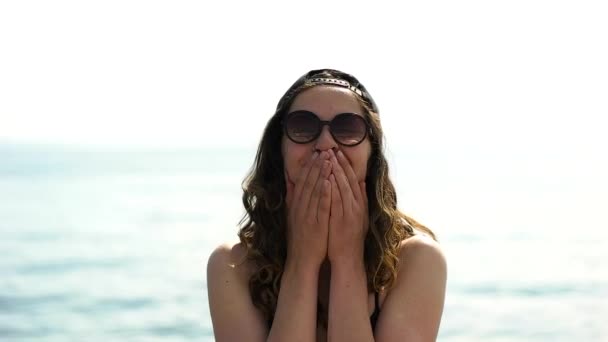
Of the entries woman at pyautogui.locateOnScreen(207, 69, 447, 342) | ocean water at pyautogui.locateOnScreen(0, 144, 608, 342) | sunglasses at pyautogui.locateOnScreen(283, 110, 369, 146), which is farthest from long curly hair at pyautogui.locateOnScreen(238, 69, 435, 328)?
ocean water at pyautogui.locateOnScreen(0, 144, 608, 342)

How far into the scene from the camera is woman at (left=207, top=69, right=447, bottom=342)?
153 inches

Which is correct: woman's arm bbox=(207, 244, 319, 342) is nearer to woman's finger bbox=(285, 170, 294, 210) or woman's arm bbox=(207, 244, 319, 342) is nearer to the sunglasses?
woman's finger bbox=(285, 170, 294, 210)

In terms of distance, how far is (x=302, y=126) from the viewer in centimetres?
394

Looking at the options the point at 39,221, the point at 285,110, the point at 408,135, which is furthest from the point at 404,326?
the point at 408,135

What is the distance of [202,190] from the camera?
38906 mm

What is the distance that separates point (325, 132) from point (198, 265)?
1380 centimetres

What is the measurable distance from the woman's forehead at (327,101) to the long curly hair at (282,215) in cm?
4

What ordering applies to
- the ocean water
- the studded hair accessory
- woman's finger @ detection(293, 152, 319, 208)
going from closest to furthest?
woman's finger @ detection(293, 152, 319, 208) → the studded hair accessory → the ocean water

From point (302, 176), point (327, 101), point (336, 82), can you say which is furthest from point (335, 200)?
point (336, 82)

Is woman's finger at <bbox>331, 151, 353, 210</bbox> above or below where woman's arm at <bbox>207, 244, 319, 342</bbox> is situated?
above

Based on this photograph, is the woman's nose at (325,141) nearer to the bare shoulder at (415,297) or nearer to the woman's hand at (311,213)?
the woman's hand at (311,213)

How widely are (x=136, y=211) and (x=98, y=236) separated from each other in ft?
21.1

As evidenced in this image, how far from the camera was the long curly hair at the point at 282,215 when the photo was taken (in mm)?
4008

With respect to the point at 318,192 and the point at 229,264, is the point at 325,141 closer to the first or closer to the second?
the point at 318,192
